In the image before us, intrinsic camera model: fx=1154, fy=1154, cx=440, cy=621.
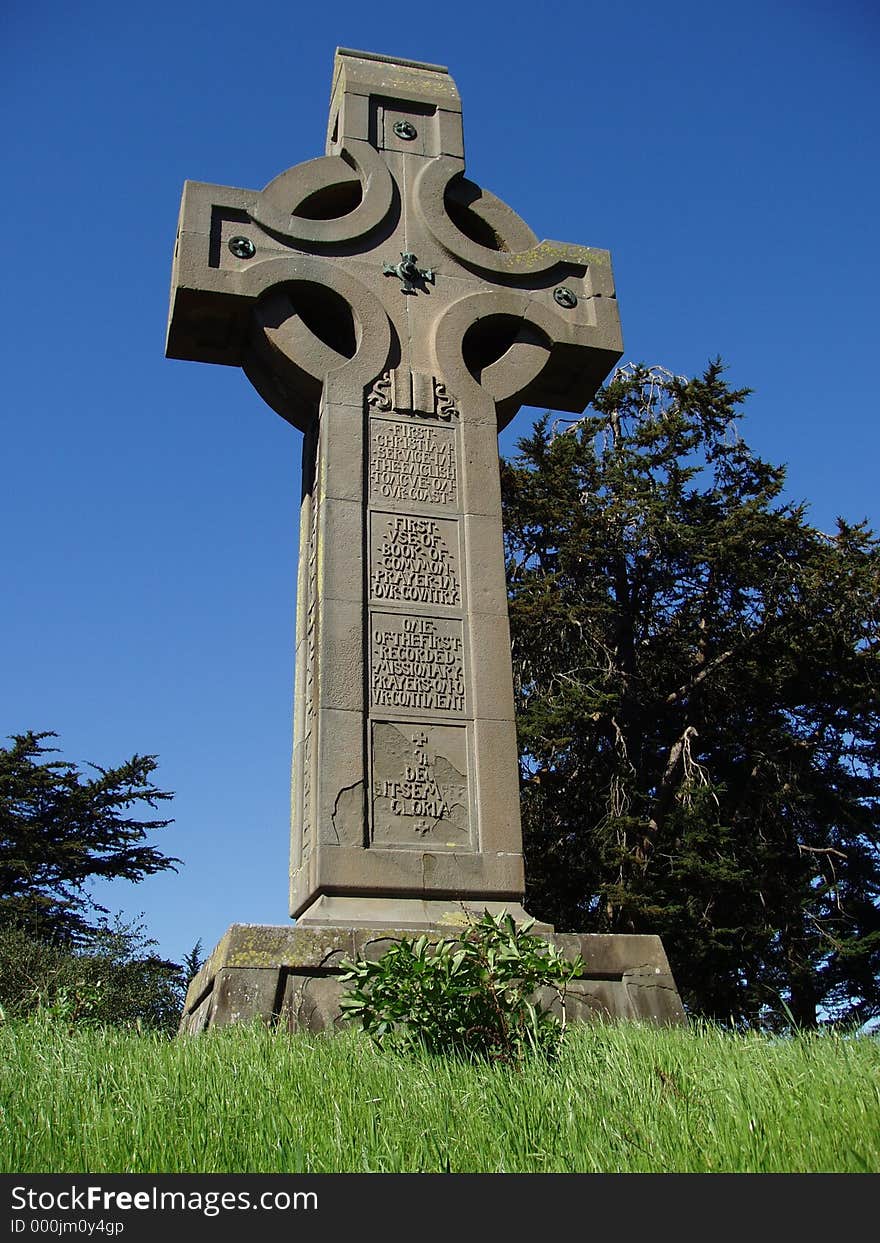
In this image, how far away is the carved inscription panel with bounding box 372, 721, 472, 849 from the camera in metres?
6.99

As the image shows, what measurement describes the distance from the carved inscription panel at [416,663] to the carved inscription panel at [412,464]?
0.93m

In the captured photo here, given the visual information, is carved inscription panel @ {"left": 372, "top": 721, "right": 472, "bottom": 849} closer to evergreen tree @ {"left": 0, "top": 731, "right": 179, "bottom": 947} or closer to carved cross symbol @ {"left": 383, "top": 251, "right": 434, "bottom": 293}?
carved cross symbol @ {"left": 383, "top": 251, "right": 434, "bottom": 293}

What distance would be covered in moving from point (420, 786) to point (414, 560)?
61.8 inches

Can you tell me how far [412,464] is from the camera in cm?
809

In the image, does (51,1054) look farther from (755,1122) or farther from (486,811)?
(486,811)

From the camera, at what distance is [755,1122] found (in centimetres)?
341

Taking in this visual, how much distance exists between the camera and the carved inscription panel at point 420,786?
699 centimetres

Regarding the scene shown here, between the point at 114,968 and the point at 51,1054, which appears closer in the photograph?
the point at 51,1054

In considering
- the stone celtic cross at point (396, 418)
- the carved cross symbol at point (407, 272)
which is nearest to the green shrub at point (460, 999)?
the stone celtic cross at point (396, 418)

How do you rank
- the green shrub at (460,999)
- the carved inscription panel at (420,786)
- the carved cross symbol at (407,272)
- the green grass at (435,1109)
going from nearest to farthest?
the green grass at (435,1109), the green shrub at (460,999), the carved inscription panel at (420,786), the carved cross symbol at (407,272)

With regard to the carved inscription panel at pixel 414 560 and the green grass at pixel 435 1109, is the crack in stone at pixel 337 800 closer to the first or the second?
the carved inscription panel at pixel 414 560

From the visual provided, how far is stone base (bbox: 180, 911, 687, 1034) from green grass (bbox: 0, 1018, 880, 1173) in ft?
3.78

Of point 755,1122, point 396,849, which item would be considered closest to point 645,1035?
point 755,1122

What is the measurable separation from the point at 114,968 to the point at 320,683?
1221cm
